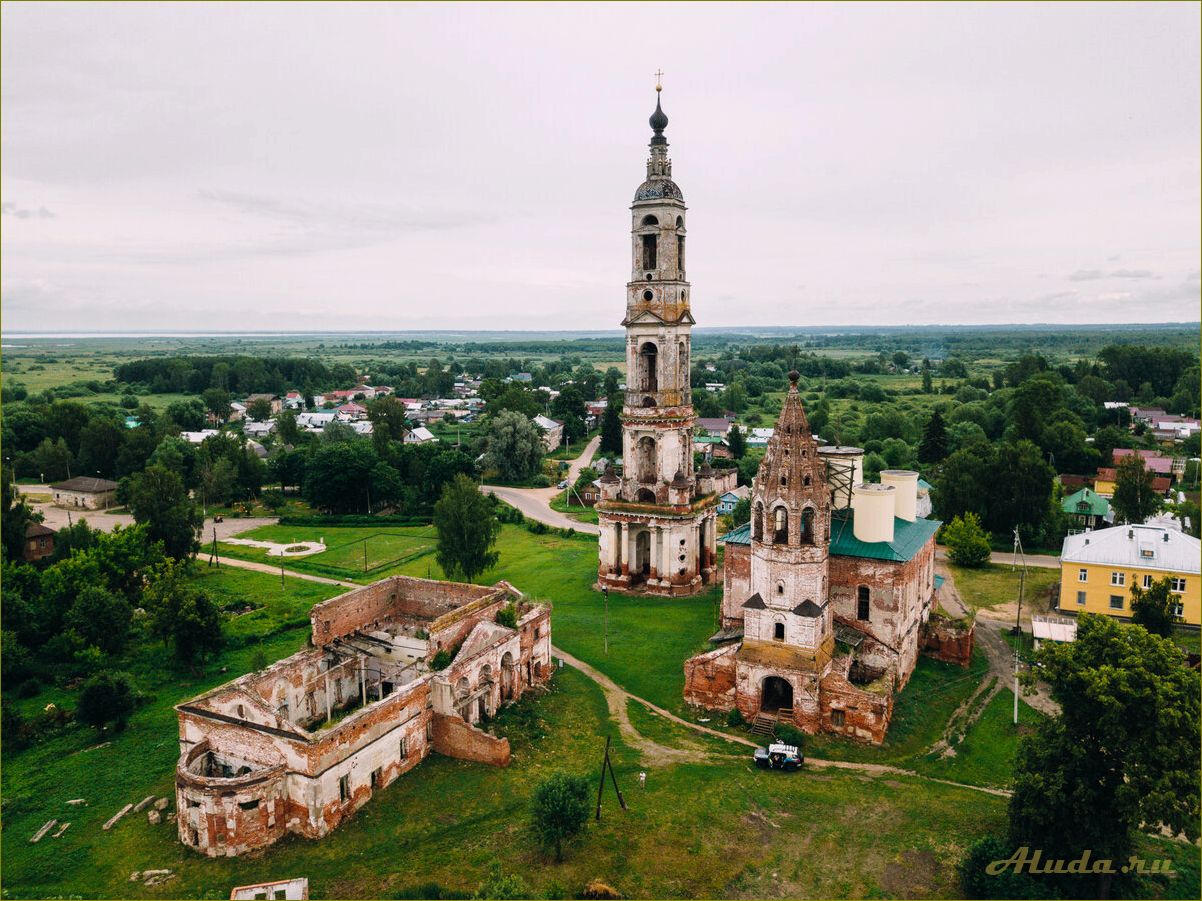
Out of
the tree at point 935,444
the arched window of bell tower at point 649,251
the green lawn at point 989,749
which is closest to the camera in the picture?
the green lawn at point 989,749

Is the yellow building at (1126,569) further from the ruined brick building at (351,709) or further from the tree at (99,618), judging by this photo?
the tree at (99,618)

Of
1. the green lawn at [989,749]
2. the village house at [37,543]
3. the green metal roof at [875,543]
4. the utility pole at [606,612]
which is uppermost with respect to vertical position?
the green metal roof at [875,543]

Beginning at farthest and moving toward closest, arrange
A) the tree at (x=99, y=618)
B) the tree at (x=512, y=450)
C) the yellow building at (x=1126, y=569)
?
the tree at (x=512, y=450) < the yellow building at (x=1126, y=569) < the tree at (x=99, y=618)

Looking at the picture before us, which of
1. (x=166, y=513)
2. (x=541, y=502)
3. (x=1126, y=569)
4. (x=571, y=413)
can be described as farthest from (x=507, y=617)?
(x=571, y=413)

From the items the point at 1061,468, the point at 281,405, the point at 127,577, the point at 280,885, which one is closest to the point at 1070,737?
the point at 280,885

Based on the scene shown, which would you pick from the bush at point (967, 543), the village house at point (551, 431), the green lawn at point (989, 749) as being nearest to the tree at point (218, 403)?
the village house at point (551, 431)

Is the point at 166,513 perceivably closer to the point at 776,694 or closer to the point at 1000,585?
the point at 776,694
